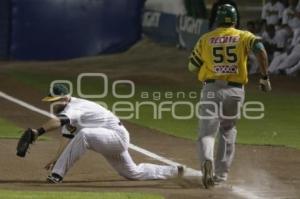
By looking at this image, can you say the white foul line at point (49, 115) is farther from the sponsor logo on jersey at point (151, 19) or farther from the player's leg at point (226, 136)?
the sponsor logo on jersey at point (151, 19)

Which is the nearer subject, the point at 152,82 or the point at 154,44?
the point at 152,82

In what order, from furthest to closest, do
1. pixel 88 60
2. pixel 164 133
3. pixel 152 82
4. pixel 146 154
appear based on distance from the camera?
pixel 88 60 < pixel 152 82 < pixel 164 133 < pixel 146 154

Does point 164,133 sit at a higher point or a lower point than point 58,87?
lower

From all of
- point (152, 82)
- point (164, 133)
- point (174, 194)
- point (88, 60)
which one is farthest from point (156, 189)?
point (88, 60)

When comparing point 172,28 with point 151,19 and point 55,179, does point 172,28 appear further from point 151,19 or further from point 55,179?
point 55,179

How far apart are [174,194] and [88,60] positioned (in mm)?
18394

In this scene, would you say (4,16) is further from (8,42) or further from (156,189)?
(156,189)

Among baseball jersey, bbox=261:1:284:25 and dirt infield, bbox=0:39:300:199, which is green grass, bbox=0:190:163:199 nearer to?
dirt infield, bbox=0:39:300:199

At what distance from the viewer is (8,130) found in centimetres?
1548

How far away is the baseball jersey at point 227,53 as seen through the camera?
1033 cm

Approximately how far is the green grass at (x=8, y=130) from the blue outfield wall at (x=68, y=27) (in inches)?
470

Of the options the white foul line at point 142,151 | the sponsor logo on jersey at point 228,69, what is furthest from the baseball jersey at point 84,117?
the white foul line at point 142,151

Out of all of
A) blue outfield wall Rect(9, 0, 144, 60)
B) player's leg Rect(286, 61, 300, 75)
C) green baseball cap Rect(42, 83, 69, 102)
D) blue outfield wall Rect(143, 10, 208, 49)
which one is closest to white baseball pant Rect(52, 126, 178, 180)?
green baseball cap Rect(42, 83, 69, 102)

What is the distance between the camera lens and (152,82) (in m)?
22.7
